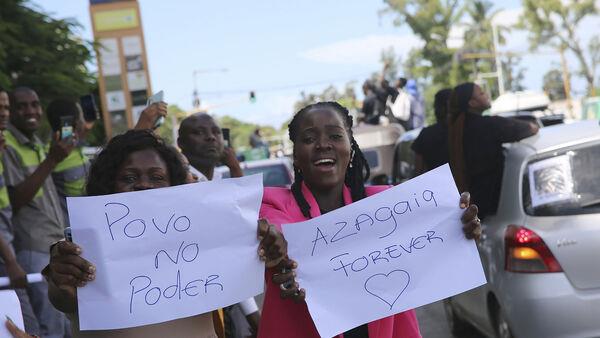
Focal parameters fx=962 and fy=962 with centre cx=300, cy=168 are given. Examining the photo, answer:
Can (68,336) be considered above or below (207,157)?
below

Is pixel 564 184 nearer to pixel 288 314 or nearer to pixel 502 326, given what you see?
pixel 502 326

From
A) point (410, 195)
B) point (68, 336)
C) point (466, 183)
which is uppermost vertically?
point (410, 195)

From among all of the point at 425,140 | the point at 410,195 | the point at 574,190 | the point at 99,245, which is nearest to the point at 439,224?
the point at 410,195

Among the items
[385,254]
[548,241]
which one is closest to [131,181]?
[385,254]

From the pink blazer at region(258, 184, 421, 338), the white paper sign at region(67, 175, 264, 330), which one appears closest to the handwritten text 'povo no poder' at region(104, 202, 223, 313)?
the white paper sign at region(67, 175, 264, 330)

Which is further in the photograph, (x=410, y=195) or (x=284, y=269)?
(x=410, y=195)

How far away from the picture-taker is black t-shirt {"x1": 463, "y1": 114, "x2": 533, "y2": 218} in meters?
6.12

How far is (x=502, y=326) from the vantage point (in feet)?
18.5

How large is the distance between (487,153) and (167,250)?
394 cm

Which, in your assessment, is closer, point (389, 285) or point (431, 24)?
point (389, 285)

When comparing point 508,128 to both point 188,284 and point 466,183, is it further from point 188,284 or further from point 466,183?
point 188,284

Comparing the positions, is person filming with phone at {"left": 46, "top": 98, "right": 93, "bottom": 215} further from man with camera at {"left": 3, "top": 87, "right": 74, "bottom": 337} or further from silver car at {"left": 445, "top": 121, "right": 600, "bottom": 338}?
silver car at {"left": 445, "top": 121, "right": 600, "bottom": 338}

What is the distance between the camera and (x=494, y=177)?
6191mm

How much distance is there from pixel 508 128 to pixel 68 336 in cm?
313
